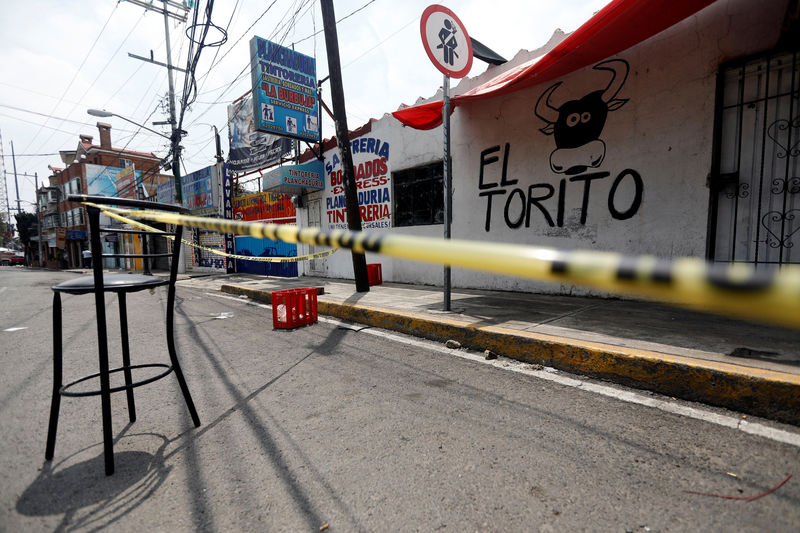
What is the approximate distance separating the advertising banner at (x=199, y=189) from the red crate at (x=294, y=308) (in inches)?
529

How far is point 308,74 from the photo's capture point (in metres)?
10.6

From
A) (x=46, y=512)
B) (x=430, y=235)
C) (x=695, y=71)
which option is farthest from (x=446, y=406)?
(x=430, y=235)

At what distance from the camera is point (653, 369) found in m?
2.42

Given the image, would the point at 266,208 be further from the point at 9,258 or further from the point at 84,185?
the point at 9,258

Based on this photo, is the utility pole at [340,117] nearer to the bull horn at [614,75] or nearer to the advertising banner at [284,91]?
the advertising banner at [284,91]

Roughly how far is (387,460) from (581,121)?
5.52 m

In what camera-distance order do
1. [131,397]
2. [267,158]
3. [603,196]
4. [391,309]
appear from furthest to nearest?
[267,158] → [603,196] → [391,309] → [131,397]

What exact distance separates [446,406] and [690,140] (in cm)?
462

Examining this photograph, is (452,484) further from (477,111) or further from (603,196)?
(477,111)

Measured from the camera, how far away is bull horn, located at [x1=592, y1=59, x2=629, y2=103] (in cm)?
494

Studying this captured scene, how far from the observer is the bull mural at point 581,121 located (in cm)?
505

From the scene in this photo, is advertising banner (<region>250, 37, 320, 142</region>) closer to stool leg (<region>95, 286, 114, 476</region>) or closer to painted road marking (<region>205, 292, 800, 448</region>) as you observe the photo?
painted road marking (<region>205, 292, 800, 448</region>)

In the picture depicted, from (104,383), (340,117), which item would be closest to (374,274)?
(340,117)

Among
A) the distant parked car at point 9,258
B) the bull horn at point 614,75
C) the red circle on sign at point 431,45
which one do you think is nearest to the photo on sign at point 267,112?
the red circle on sign at point 431,45
